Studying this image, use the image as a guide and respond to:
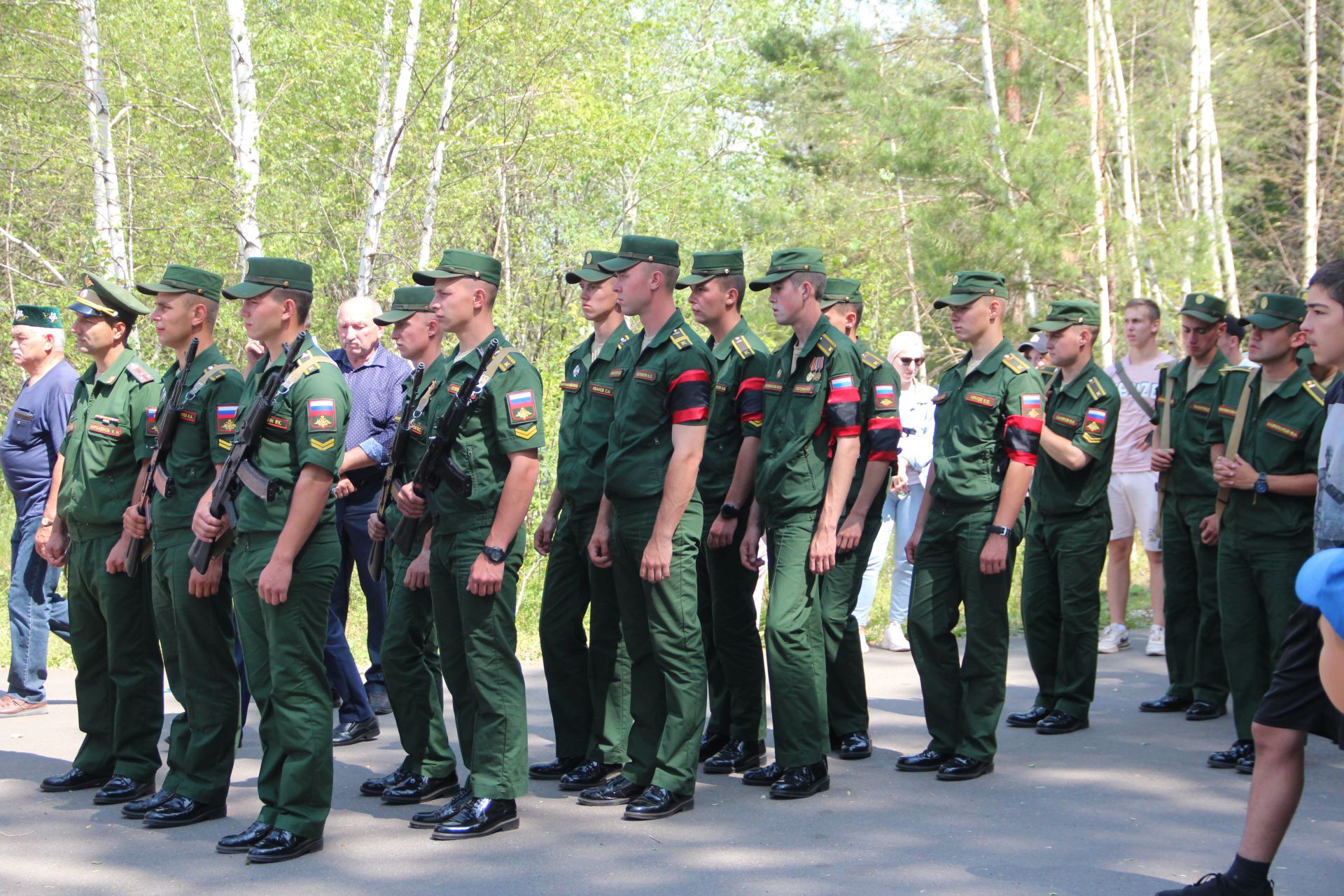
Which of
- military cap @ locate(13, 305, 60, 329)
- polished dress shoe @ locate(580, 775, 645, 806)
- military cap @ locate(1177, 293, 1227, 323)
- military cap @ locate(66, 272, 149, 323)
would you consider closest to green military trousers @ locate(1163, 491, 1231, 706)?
military cap @ locate(1177, 293, 1227, 323)

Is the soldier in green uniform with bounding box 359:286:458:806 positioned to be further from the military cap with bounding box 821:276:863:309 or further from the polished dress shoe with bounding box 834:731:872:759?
the military cap with bounding box 821:276:863:309

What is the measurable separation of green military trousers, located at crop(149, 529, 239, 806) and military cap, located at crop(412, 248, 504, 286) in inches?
57.4

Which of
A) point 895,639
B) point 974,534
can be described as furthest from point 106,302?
point 895,639

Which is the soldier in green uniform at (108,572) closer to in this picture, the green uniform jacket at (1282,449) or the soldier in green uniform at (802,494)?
the soldier in green uniform at (802,494)

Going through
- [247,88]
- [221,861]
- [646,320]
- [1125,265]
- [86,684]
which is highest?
[247,88]

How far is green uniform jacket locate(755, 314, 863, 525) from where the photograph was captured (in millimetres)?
5652

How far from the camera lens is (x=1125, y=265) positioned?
1611cm

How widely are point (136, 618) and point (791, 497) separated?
9.62 ft

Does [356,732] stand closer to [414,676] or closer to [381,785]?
[381,785]

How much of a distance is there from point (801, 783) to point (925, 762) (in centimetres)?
75

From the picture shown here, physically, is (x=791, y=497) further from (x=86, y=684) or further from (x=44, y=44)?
(x=44, y=44)

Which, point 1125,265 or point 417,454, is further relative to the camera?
point 1125,265

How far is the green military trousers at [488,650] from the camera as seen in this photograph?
5.16 metres

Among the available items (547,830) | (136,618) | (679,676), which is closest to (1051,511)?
(679,676)
